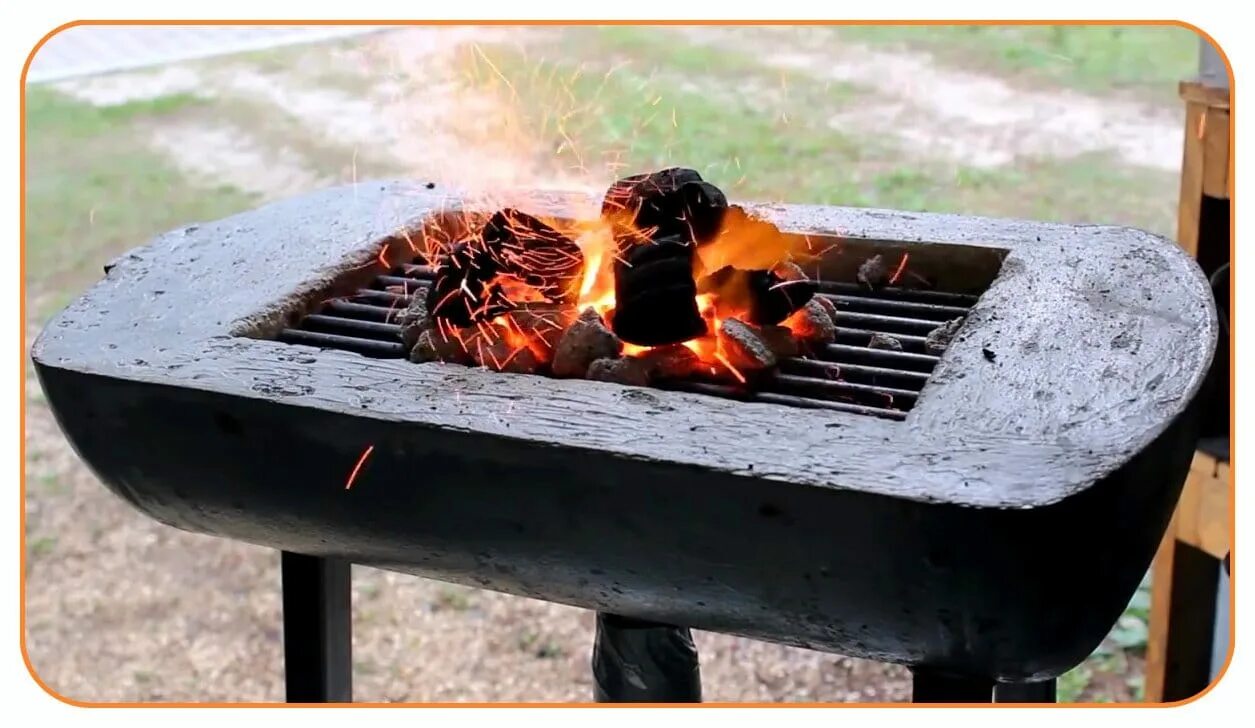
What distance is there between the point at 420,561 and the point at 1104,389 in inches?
26.0

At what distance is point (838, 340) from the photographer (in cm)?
144

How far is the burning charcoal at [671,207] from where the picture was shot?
1414 millimetres

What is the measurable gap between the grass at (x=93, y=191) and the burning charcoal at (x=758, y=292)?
2344 mm

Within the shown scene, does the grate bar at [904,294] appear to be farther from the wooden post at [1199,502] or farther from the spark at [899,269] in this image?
the wooden post at [1199,502]

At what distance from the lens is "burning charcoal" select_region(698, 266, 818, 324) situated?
1.36 m

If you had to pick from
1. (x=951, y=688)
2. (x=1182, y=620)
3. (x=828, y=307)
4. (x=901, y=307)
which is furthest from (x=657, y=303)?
(x=1182, y=620)

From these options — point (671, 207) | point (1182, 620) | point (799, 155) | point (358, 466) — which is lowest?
point (1182, 620)

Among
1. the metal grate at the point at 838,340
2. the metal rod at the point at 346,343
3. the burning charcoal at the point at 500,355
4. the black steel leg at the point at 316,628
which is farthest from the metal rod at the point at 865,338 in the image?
the black steel leg at the point at 316,628

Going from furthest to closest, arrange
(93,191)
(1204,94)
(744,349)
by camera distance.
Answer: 1. (93,191)
2. (1204,94)
3. (744,349)

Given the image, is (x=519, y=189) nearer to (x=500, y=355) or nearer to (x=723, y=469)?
(x=500, y=355)

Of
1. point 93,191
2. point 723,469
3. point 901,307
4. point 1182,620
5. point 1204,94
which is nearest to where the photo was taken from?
point 723,469

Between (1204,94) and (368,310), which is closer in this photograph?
(368,310)

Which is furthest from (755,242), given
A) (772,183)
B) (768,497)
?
(772,183)

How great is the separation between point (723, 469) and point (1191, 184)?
4.02 feet
